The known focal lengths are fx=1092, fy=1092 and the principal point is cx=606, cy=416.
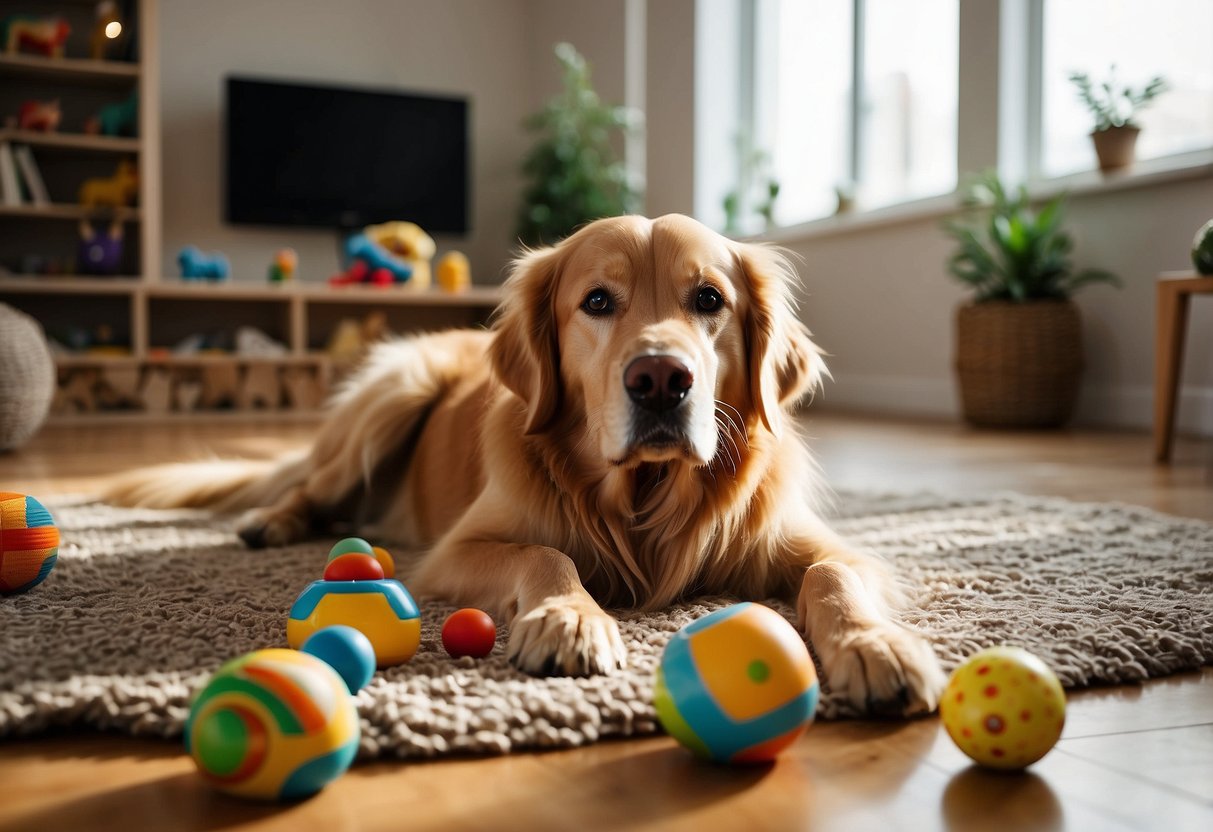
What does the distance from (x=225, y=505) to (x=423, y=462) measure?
29.6 inches

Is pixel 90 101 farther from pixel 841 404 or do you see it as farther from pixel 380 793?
pixel 380 793

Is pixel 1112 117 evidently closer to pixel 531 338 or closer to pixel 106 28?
pixel 531 338

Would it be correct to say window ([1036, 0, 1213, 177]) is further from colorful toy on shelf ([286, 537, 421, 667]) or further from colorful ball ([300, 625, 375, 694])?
colorful ball ([300, 625, 375, 694])

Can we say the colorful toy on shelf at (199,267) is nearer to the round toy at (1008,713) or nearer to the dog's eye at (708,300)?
the dog's eye at (708,300)

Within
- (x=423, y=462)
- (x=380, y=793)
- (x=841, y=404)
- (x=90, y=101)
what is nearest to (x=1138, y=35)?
(x=841, y=404)

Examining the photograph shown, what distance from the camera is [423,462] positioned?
2705 millimetres

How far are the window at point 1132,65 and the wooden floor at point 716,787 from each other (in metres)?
4.48

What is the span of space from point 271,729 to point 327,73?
9285 millimetres

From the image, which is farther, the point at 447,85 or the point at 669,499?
the point at 447,85

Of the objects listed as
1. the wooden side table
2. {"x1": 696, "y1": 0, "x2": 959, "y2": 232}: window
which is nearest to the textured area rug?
the wooden side table

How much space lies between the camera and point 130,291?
23.8 feet

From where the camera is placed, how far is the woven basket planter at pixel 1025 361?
531 centimetres

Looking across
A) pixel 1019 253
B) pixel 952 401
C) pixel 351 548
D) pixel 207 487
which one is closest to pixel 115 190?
pixel 207 487

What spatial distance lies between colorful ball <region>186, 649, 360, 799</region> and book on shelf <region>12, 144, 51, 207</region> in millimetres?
7288
